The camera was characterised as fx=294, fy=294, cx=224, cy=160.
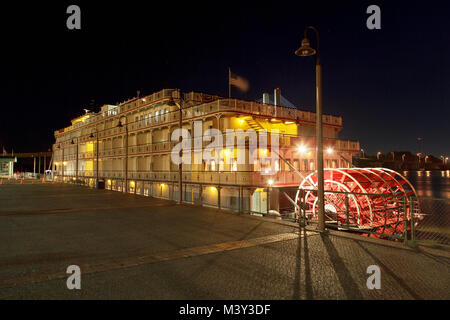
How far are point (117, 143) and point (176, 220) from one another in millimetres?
32763

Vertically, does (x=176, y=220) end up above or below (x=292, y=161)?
below

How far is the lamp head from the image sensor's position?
920 cm

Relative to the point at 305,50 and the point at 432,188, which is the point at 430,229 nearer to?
the point at 305,50

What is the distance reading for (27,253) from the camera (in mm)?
7023

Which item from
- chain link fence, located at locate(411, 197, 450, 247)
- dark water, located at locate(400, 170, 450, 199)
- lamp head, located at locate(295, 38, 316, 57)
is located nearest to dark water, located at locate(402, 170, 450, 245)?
chain link fence, located at locate(411, 197, 450, 247)

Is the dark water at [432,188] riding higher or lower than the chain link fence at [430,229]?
lower

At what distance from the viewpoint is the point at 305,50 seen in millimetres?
9281

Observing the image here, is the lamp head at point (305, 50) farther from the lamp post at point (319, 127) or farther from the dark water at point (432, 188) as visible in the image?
the dark water at point (432, 188)

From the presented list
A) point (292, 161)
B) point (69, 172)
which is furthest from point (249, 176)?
point (69, 172)

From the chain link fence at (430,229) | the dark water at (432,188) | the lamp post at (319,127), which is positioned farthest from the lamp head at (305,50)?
the dark water at (432,188)

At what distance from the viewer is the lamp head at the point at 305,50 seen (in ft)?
30.2

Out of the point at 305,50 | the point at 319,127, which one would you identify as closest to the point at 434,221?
the point at 319,127
